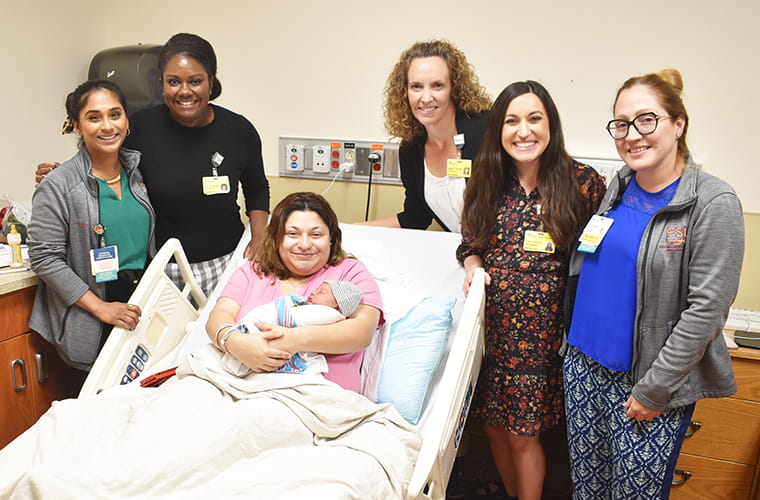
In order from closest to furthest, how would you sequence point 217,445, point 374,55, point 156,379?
point 217,445 < point 156,379 < point 374,55

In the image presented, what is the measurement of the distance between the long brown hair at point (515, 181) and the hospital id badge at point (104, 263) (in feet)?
4.23

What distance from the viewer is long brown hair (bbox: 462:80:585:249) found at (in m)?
1.74

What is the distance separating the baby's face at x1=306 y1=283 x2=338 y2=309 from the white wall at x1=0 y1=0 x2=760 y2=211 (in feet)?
4.43

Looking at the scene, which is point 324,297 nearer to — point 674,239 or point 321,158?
point 674,239

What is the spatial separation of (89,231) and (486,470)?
1.96 meters

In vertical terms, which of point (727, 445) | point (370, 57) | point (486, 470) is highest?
point (370, 57)

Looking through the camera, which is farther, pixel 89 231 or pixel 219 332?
pixel 89 231

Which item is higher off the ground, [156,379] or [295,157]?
[295,157]

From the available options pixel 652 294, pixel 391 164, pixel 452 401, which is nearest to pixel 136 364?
pixel 452 401

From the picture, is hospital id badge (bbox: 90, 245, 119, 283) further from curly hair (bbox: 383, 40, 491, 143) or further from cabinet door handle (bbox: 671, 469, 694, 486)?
cabinet door handle (bbox: 671, 469, 694, 486)

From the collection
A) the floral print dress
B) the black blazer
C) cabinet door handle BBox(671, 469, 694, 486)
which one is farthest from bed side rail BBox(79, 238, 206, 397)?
cabinet door handle BBox(671, 469, 694, 486)

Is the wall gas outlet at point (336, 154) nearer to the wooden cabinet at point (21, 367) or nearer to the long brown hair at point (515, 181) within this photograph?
the long brown hair at point (515, 181)

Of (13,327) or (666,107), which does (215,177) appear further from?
(666,107)

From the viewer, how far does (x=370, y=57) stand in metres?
2.89
